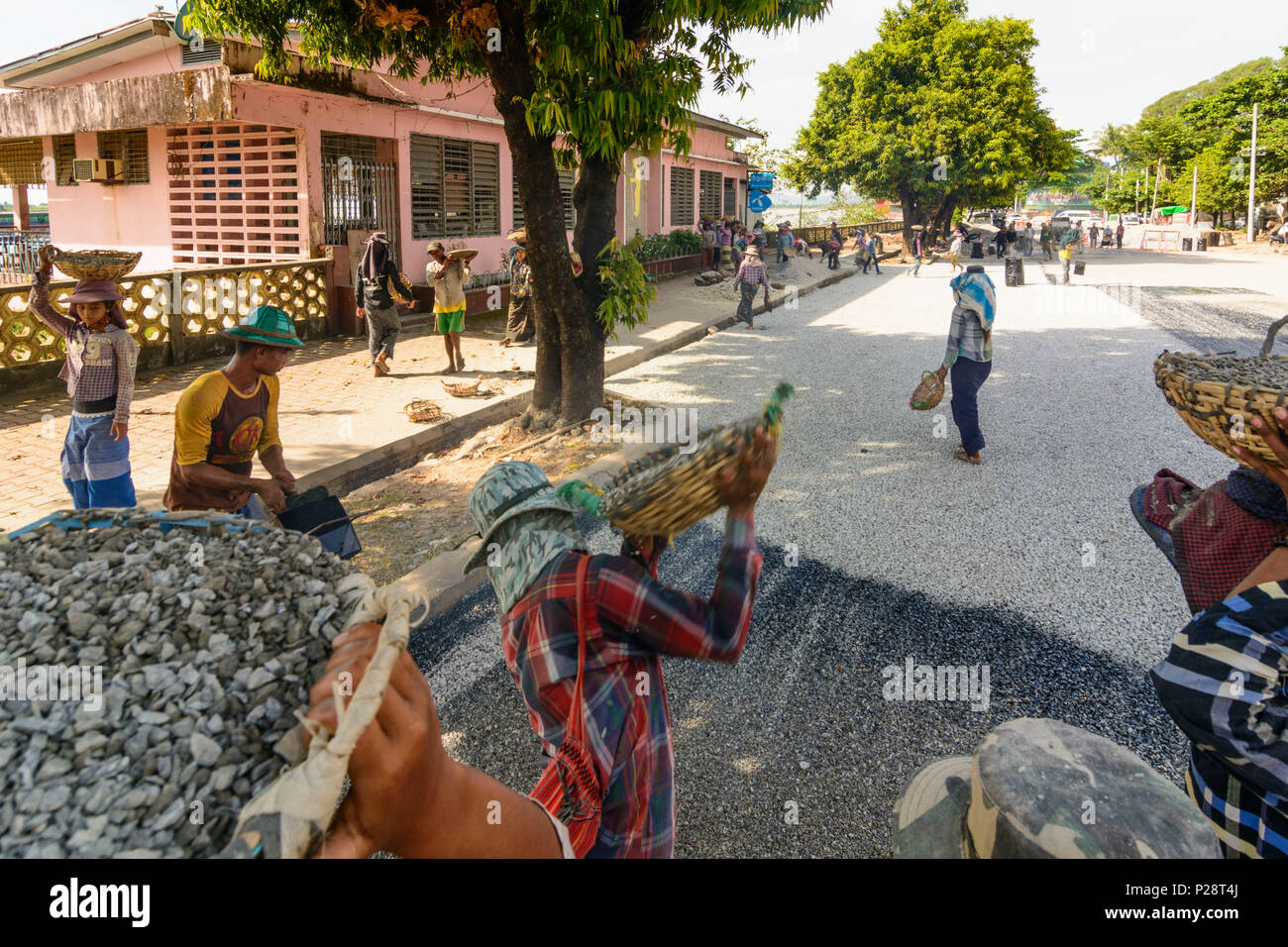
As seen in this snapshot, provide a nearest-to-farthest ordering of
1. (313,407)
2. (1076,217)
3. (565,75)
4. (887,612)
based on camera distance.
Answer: (887,612), (565,75), (313,407), (1076,217)

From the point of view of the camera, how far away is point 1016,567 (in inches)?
211

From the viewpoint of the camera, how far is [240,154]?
44.7 feet

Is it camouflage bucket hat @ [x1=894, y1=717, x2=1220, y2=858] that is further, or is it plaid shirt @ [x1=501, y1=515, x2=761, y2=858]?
plaid shirt @ [x1=501, y1=515, x2=761, y2=858]

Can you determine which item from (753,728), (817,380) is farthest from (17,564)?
(817,380)

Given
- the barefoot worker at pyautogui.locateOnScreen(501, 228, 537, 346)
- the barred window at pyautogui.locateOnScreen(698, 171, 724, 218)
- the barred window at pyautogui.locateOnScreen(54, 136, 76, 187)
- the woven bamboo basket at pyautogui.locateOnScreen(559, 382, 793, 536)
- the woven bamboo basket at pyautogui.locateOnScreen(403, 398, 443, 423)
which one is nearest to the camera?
the woven bamboo basket at pyautogui.locateOnScreen(559, 382, 793, 536)

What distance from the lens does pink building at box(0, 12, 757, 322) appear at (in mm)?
12391

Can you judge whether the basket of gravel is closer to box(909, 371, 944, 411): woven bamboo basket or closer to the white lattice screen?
box(909, 371, 944, 411): woven bamboo basket

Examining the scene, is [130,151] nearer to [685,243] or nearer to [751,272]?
[751,272]

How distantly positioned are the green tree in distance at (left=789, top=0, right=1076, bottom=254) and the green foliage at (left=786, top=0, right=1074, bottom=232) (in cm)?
4

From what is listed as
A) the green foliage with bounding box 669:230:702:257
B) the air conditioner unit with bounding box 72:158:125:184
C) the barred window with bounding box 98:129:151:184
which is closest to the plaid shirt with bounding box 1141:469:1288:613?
the barred window with bounding box 98:129:151:184

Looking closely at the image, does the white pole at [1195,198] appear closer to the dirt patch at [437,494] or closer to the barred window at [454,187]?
the barred window at [454,187]

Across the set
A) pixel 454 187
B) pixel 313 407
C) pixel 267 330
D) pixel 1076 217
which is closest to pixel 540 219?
pixel 313 407

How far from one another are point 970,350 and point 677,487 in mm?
6294

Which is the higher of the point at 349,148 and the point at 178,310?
the point at 349,148
